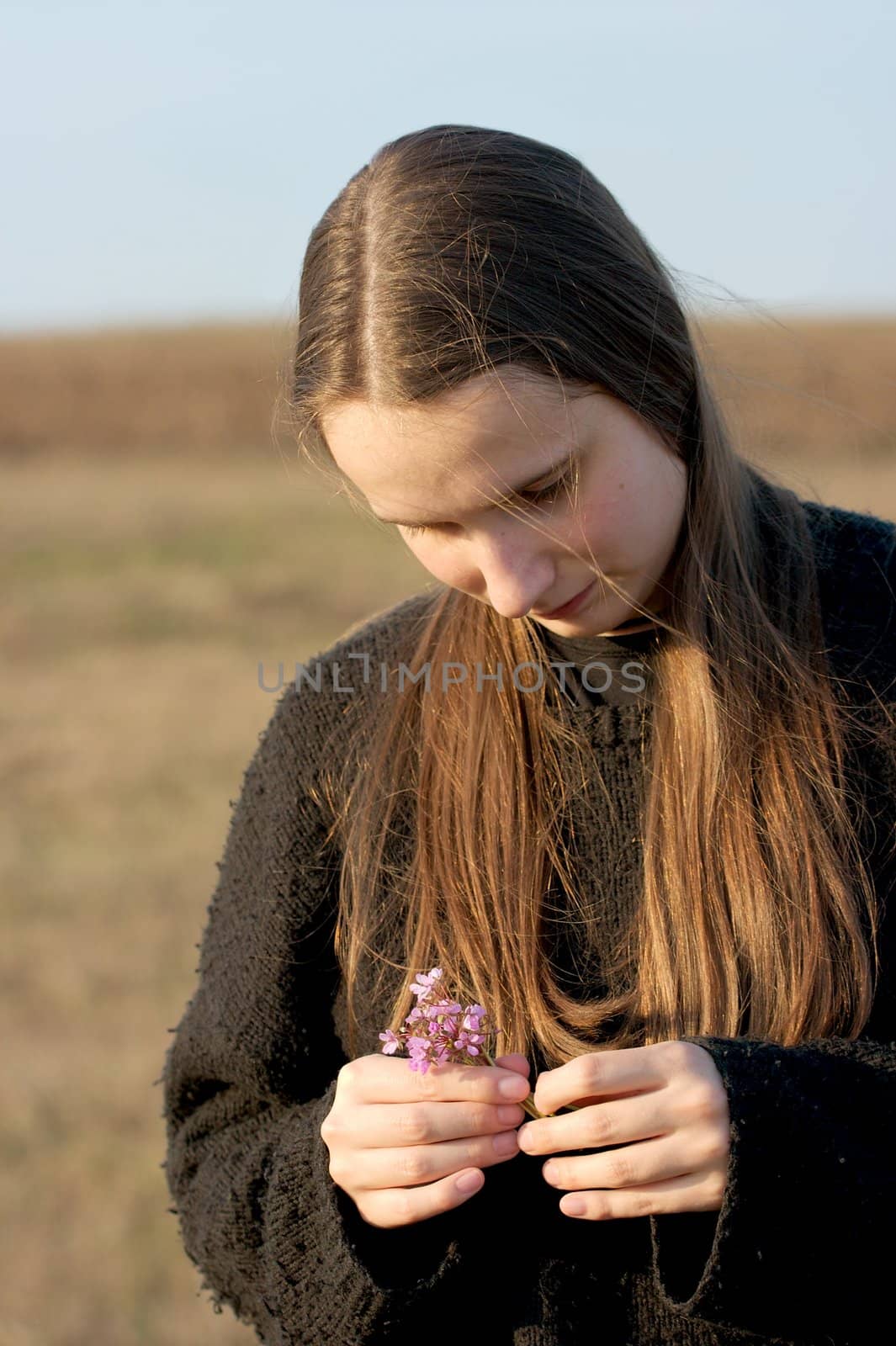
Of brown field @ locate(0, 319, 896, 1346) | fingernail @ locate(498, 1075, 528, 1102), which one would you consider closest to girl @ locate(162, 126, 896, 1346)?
fingernail @ locate(498, 1075, 528, 1102)

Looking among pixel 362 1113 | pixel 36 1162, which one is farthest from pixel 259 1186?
pixel 36 1162

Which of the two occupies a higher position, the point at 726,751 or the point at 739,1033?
the point at 726,751

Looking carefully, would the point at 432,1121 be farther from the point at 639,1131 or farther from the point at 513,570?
the point at 513,570

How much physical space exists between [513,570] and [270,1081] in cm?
83

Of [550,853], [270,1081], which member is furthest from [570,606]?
[270,1081]

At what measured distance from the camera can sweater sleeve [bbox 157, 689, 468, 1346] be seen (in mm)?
1688

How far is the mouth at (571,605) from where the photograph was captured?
1720 mm

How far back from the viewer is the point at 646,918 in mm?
1750

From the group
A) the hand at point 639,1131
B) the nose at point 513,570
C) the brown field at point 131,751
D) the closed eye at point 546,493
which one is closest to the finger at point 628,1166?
the hand at point 639,1131

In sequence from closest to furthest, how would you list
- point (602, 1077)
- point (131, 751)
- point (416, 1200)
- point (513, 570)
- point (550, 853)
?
point (602, 1077) < point (416, 1200) < point (513, 570) < point (550, 853) < point (131, 751)

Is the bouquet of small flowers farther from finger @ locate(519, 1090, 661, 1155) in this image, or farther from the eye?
the eye

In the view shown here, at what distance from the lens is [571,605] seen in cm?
174

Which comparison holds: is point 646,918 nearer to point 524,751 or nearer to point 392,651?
point 524,751

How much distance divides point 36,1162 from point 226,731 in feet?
13.9
